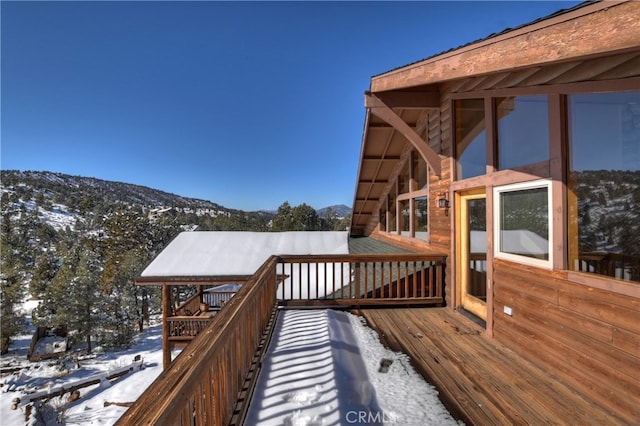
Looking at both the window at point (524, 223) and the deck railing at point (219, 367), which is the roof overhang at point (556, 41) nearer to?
the window at point (524, 223)

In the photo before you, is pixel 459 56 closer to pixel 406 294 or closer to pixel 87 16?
pixel 406 294

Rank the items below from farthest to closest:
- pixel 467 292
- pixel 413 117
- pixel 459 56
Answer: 1. pixel 413 117
2. pixel 467 292
3. pixel 459 56

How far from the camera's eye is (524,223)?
3072 mm

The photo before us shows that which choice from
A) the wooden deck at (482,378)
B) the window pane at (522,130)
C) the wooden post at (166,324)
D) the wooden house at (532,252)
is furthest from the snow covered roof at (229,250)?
the window pane at (522,130)

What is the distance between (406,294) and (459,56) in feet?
12.0

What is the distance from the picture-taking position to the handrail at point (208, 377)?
0.98 meters

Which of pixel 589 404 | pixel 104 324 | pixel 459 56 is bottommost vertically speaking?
pixel 104 324

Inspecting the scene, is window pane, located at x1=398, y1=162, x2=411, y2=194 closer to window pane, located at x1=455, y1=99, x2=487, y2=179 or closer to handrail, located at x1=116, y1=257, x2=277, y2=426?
window pane, located at x1=455, y1=99, x2=487, y2=179

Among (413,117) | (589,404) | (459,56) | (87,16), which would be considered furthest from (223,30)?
(589,404)

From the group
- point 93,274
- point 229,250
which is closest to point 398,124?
point 229,250

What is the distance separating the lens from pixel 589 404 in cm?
225

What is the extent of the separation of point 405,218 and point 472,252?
9.67 ft

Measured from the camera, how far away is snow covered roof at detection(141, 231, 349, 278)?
23.0 ft

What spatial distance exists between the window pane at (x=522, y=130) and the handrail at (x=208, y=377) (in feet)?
10.3
